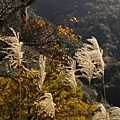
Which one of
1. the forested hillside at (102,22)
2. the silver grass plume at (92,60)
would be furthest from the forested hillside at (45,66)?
the forested hillside at (102,22)

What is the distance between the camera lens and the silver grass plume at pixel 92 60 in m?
3.57

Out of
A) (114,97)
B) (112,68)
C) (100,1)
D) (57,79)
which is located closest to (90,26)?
(100,1)

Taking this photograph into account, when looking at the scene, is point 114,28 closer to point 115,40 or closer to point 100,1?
point 115,40

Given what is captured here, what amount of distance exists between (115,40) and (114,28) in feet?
29.0

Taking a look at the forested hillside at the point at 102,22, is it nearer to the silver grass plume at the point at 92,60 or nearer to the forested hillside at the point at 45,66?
the forested hillside at the point at 45,66

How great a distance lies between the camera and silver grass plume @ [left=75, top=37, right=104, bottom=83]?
11.7ft

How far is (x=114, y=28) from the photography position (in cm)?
11762

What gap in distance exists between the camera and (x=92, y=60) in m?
3.67

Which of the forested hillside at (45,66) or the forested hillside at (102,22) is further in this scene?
the forested hillside at (102,22)

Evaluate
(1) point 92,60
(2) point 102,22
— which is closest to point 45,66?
(1) point 92,60

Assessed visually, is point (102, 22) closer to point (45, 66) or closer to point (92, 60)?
point (45, 66)

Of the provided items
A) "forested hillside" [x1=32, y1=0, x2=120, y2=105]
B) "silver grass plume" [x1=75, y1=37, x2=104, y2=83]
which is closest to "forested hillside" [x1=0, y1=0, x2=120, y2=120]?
"silver grass plume" [x1=75, y1=37, x2=104, y2=83]

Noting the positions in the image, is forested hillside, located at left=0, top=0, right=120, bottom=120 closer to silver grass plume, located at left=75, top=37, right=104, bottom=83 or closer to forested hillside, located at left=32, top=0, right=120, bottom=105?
silver grass plume, located at left=75, top=37, right=104, bottom=83

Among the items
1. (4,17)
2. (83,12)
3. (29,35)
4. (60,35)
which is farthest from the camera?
(83,12)
